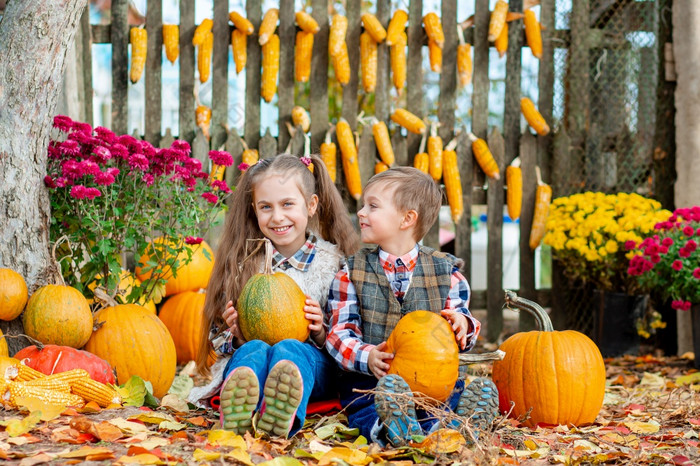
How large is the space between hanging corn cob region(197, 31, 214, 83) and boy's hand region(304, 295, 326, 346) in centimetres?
265

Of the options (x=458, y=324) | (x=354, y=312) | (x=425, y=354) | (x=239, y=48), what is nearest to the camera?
(x=425, y=354)

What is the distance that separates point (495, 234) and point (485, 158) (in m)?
0.58

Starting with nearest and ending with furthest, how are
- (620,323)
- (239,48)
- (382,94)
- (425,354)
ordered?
(425,354)
(620,323)
(239,48)
(382,94)

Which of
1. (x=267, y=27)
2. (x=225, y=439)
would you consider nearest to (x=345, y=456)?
(x=225, y=439)

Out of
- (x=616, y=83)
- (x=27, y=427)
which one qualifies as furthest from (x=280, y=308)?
(x=616, y=83)

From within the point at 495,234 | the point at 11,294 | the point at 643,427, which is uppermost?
the point at 495,234

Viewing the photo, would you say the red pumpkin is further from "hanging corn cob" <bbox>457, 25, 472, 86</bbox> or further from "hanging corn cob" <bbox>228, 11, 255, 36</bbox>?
"hanging corn cob" <bbox>457, 25, 472, 86</bbox>

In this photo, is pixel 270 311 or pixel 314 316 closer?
pixel 270 311

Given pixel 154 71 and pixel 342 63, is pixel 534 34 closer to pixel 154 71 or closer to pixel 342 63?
pixel 342 63

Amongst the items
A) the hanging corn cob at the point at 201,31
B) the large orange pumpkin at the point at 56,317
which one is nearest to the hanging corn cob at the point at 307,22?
the hanging corn cob at the point at 201,31

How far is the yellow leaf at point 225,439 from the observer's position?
2230 millimetres

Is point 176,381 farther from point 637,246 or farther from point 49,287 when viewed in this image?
point 637,246

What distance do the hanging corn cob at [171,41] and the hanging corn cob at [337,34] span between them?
109cm

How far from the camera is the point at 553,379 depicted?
2.84 meters
